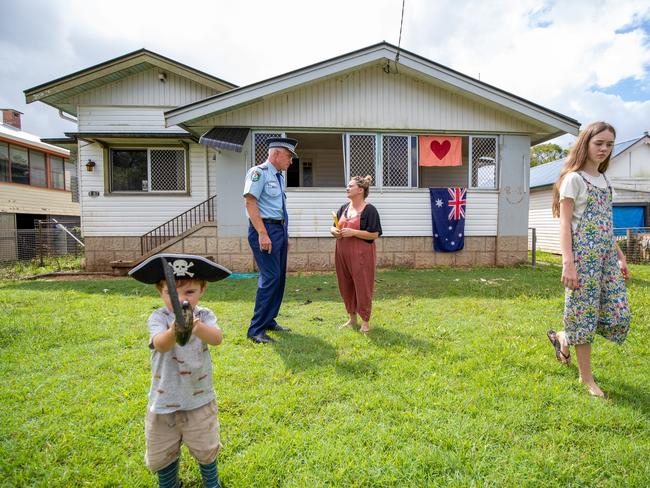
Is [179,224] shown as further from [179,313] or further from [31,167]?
[31,167]

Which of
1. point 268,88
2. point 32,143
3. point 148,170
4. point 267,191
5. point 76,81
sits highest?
point 76,81

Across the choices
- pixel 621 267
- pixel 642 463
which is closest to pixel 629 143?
pixel 621 267

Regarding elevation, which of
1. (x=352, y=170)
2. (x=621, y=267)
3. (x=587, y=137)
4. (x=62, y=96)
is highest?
(x=62, y=96)

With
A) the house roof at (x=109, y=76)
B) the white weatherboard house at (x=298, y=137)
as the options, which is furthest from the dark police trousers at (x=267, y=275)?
the house roof at (x=109, y=76)

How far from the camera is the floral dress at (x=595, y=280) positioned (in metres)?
2.68

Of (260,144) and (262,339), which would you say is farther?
(260,144)

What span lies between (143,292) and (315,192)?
4.79 m

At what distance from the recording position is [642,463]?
194 cm

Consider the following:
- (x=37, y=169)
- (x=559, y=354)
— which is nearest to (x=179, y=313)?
(x=559, y=354)

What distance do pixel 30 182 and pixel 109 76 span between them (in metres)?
11.2

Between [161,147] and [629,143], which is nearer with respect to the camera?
[161,147]

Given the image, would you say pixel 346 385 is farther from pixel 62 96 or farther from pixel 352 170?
pixel 62 96

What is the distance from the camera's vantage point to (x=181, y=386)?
1.70 meters

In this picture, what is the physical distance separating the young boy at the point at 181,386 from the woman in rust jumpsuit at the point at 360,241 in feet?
8.42
